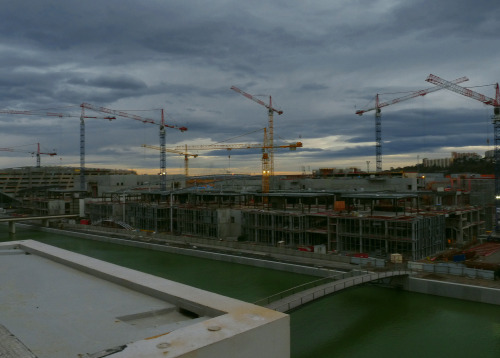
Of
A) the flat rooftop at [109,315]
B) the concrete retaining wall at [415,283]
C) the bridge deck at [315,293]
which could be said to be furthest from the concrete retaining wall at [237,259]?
the flat rooftop at [109,315]

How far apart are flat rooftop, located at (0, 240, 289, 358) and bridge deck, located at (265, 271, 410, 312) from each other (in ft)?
15.7

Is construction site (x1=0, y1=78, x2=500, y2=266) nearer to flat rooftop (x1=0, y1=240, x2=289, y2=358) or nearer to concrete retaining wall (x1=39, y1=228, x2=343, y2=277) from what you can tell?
concrete retaining wall (x1=39, y1=228, x2=343, y2=277)

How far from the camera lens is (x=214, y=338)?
24.5 ft

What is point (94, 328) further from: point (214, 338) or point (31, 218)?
point (31, 218)

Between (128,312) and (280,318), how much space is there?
3.78m

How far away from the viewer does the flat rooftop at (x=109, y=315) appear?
750 cm

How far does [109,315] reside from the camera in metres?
9.62

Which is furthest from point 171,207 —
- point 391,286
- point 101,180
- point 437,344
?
point 101,180

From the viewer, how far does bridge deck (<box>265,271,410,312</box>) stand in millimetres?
14836

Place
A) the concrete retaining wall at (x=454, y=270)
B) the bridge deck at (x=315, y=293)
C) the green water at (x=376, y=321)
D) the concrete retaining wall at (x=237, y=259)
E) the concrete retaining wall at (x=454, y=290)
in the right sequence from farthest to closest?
the concrete retaining wall at (x=237, y=259) → the concrete retaining wall at (x=454, y=270) → the concrete retaining wall at (x=454, y=290) → the bridge deck at (x=315, y=293) → the green water at (x=376, y=321)

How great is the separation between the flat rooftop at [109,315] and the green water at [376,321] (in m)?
5.82

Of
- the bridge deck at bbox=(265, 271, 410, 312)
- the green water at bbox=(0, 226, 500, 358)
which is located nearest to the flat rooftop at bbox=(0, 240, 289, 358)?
the bridge deck at bbox=(265, 271, 410, 312)

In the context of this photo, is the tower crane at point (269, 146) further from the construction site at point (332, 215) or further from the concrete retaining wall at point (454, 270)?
the concrete retaining wall at point (454, 270)

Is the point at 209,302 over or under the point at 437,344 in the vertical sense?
over
